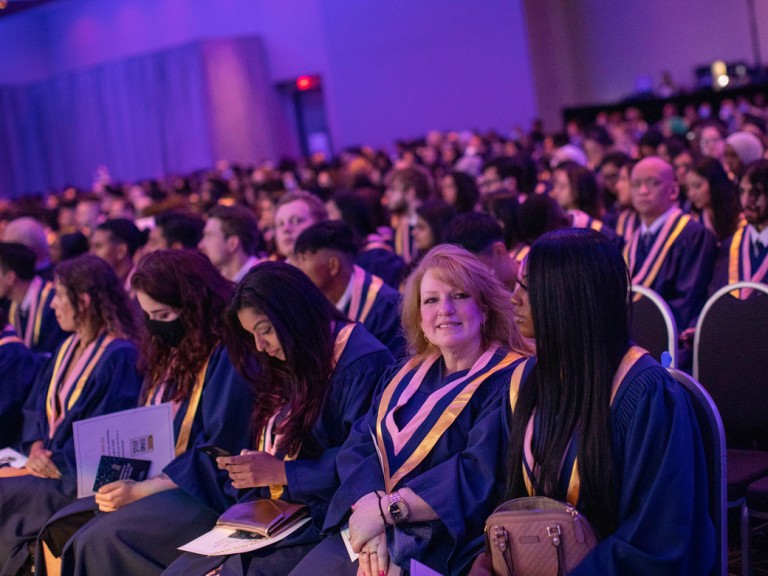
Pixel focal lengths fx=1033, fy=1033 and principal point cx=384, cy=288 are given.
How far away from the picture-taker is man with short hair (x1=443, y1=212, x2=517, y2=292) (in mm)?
4656

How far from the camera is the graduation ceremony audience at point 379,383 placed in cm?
254

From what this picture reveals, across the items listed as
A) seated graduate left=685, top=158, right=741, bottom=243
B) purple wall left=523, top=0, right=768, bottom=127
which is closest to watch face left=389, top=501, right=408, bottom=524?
seated graduate left=685, top=158, right=741, bottom=243

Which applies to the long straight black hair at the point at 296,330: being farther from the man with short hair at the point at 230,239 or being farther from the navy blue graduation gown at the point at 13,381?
the man with short hair at the point at 230,239

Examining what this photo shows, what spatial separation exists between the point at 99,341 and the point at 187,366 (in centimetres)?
73

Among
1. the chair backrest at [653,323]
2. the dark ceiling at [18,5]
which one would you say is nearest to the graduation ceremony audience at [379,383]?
the chair backrest at [653,323]

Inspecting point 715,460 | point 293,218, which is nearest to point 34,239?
point 293,218

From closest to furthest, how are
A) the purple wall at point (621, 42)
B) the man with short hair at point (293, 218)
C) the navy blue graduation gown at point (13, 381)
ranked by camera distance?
the navy blue graduation gown at point (13, 381)
the man with short hair at point (293, 218)
the purple wall at point (621, 42)

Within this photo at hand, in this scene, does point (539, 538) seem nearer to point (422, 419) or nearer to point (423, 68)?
point (422, 419)

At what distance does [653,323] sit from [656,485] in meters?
1.55

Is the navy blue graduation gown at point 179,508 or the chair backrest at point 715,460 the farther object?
the navy blue graduation gown at point 179,508

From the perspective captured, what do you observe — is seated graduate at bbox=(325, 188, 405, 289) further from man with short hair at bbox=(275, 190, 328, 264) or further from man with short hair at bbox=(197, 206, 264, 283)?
man with short hair at bbox=(197, 206, 264, 283)

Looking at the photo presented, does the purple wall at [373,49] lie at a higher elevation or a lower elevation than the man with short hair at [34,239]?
higher

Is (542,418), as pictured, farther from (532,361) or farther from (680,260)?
(680,260)

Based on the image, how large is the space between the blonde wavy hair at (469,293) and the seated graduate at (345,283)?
169 centimetres
